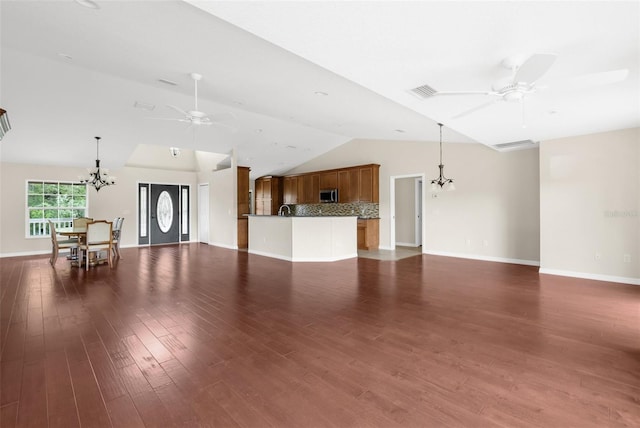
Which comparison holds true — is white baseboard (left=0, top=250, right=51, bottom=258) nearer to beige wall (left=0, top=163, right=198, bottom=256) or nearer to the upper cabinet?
beige wall (left=0, top=163, right=198, bottom=256)

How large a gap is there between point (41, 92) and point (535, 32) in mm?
6656

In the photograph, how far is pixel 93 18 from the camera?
9.05 feet

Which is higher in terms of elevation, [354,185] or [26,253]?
[354,185]

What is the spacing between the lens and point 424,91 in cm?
314

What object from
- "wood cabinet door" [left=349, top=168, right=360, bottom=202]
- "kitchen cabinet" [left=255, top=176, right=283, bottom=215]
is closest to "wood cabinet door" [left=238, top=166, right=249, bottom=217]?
"kitchen cabinet" [left=255, top=176, right=283, bottom=215]

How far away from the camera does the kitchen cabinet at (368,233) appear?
8.41m

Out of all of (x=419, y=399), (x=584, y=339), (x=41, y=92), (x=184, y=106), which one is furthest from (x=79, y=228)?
(x=584, y=339)

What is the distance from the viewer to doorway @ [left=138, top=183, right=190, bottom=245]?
9.57 metres

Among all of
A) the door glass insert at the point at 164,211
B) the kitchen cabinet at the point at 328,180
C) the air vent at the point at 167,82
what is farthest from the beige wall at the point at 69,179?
the air vent at the point at 167,82

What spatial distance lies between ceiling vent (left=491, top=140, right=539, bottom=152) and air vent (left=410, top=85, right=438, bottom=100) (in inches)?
136

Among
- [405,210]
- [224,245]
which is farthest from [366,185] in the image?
[224,245]

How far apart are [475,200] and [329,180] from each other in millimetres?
4247

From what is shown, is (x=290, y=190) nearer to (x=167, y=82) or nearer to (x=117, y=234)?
(x=117, y=234)

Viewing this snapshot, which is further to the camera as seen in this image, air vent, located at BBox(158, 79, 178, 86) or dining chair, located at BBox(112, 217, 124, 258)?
dining chair, located at BBox(112, 217, 124, 258)
